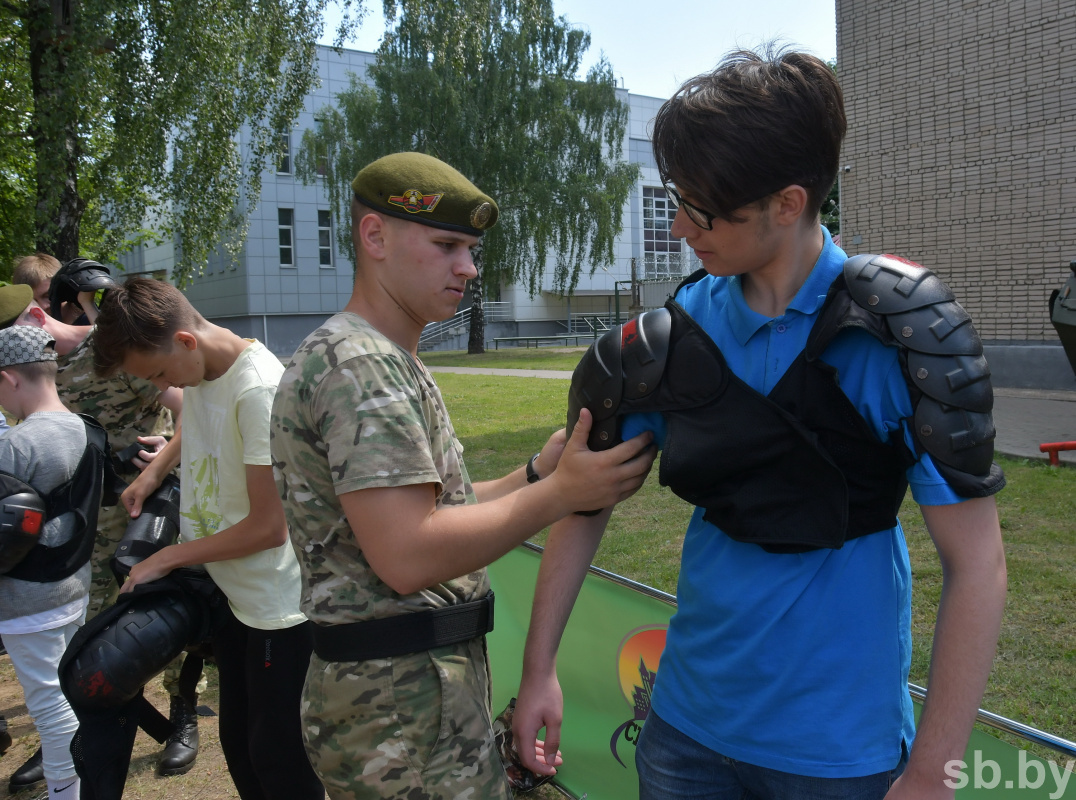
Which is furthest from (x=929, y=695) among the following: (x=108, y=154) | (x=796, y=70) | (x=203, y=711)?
(x=108, y=154)

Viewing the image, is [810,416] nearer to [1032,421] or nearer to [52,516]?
[52,516]

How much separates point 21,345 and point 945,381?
132 inches

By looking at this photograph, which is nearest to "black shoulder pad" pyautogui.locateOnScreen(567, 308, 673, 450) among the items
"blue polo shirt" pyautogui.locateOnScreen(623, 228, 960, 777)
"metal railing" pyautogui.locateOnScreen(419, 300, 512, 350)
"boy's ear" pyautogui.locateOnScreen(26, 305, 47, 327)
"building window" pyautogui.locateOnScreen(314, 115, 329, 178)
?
"blue polo shirt" pyautogui.locateOnScreen(623, 228, 960, 777)

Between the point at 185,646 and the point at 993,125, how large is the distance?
49.6ft

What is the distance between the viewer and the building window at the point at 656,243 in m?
42.3

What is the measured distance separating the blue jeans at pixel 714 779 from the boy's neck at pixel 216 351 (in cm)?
182

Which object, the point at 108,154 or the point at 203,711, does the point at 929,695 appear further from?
the point at 108,154

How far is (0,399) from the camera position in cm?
338

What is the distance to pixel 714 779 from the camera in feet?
5.18

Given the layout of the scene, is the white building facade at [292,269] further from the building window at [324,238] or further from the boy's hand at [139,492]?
the boy's hand at [139,492]

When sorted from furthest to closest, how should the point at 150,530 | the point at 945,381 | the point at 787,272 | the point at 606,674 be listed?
1. the point at 150,530
2. the point at 606,674
3. the point at 787,272
4. the point at 945,381

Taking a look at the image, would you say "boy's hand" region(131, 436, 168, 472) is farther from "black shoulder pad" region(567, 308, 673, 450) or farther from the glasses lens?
the glasses lens

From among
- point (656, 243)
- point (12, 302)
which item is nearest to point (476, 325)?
point (656, 243)

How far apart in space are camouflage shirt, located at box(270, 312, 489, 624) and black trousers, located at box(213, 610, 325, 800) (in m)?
0.95
